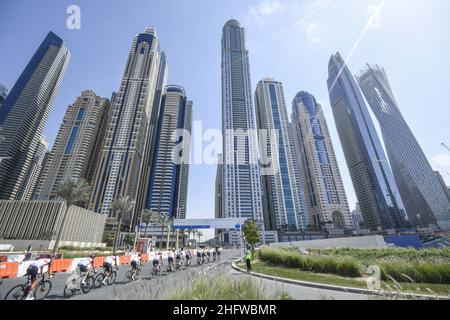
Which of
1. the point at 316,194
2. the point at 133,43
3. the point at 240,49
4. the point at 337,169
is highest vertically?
the point at 240,49

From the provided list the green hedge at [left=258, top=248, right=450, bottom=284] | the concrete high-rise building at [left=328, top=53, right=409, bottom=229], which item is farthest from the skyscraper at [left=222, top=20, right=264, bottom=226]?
the green hedge at [left=258, top=248, right=450, bottom=284]

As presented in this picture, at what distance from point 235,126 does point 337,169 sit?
9353 centimetres

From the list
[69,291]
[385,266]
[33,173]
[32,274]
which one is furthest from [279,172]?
[33,173]

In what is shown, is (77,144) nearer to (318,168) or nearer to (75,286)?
(75,286)

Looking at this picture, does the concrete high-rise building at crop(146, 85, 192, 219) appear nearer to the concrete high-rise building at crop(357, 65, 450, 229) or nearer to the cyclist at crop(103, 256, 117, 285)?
the cyclist at crop(103, 256, 117, 285)

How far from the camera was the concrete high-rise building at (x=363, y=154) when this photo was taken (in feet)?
443

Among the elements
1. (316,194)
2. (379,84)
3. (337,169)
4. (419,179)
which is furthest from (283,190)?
(379,84)

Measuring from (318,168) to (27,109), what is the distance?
201726 millimetres

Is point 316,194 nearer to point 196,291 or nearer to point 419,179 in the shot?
point 419,179

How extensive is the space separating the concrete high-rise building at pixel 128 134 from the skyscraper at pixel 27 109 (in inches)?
1619

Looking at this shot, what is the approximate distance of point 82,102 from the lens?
145 metres

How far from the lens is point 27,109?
4599 inches

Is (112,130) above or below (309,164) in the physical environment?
above
